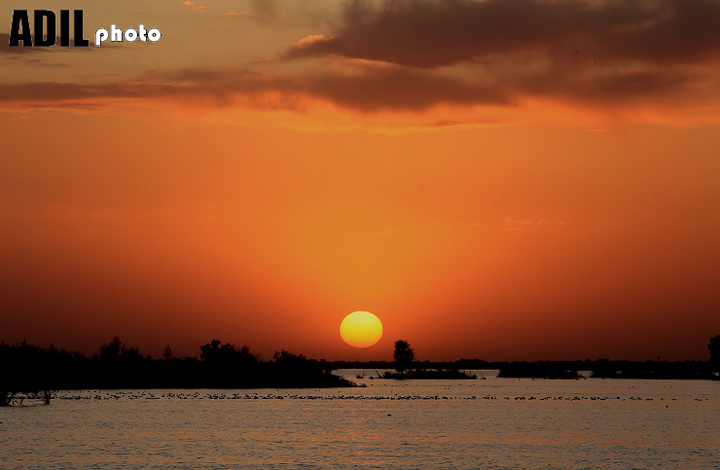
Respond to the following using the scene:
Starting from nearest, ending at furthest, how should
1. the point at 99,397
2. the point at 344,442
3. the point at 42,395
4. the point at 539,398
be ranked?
1. the point at 344,442
2. the point at 42,395
3. the point at 99,397
4. the point at 539,398

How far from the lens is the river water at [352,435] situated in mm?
60281

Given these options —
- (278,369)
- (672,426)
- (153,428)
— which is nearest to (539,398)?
(278,369)

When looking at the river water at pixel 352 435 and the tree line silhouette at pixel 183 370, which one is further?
the tree line silhouette at pixel 183 370

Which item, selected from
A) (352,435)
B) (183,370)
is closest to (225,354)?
(183,370)

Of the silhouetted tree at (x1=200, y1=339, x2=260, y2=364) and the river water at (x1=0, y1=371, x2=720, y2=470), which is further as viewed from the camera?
the silhouetted tree at (x1=200, y1=339, x2=260, y2=364)

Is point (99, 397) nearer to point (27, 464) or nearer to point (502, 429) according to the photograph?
point (502, 429)

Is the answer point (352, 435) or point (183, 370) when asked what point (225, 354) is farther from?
point (352, 435)

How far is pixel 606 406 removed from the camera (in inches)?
5039

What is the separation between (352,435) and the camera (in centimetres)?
7931

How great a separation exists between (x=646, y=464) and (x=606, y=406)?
70038 mm

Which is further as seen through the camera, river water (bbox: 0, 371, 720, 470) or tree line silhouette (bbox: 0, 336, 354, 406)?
tree line silhouette (bbox: 0, 336, 354, 406)

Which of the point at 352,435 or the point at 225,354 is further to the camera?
the point at 225,354

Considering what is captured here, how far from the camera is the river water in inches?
2373

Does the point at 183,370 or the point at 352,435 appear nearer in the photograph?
the point at 352,435
